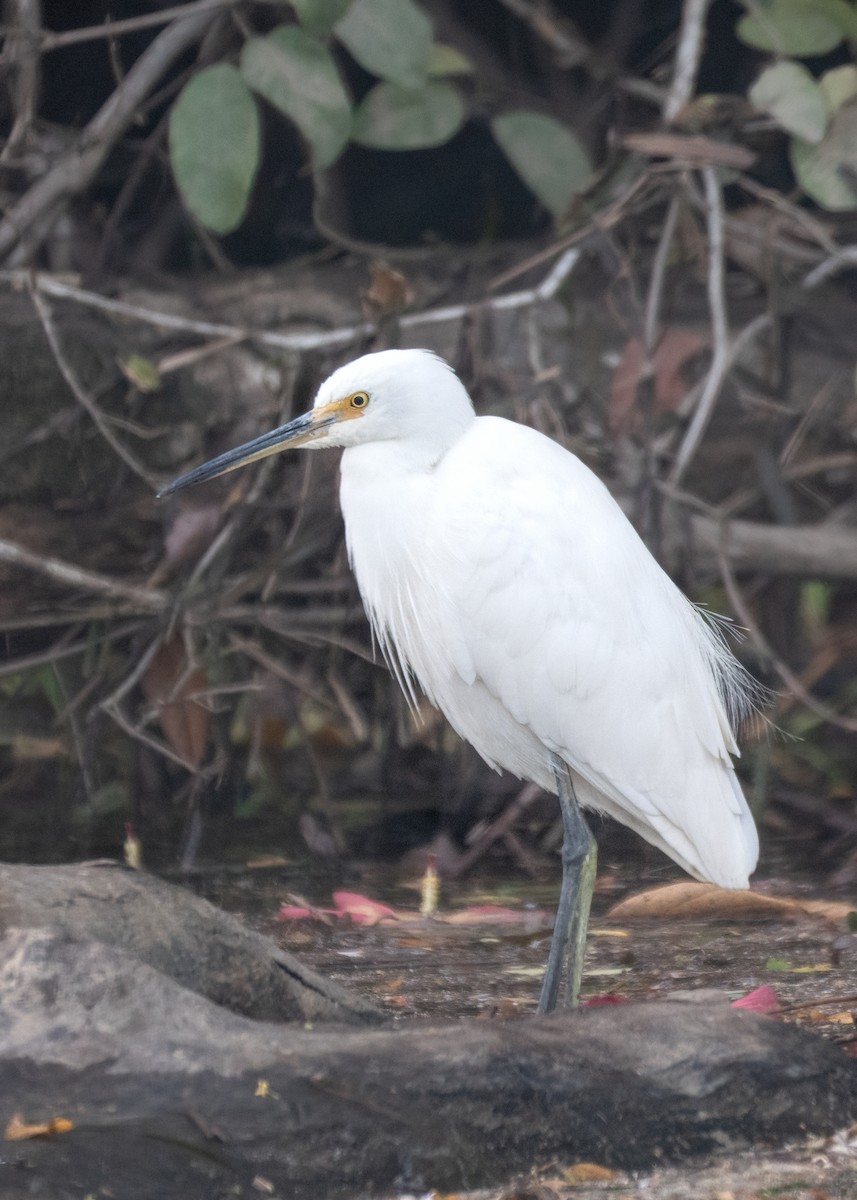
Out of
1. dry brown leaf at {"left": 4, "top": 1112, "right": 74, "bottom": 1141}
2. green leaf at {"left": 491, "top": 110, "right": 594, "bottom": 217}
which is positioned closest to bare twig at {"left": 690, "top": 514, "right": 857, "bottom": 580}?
green leaf at {"left": 491, "top": 110, "right": 594, "bottom": 217}

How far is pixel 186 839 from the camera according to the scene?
362 centimetres

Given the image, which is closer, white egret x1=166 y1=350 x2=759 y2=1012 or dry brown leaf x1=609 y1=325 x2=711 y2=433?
white egret x1=166 y1=350 x2=759 y2=1012

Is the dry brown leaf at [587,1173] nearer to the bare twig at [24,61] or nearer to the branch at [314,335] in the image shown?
the branch at [314,335]

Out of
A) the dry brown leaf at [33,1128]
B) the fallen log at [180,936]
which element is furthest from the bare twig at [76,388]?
the dry brown leaf at [33,1128]

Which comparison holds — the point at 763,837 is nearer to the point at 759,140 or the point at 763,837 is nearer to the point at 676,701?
the point at 676,701

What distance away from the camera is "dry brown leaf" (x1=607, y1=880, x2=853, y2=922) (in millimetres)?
3014

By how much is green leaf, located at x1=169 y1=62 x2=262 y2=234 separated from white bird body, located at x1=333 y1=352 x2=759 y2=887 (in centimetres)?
112

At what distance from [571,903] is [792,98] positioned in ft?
6.73

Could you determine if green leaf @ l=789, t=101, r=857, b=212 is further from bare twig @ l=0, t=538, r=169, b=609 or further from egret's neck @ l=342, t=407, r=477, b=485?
bare twig @ l=0, t=538, r=169, b=609

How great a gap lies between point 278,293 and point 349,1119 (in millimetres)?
2704

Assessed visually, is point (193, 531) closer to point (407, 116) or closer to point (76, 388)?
point (76, 388)

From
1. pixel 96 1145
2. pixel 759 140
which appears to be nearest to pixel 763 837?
pixel 759 140

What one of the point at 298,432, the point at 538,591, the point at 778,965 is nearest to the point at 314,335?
the point at 298,432

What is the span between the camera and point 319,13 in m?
3.40
